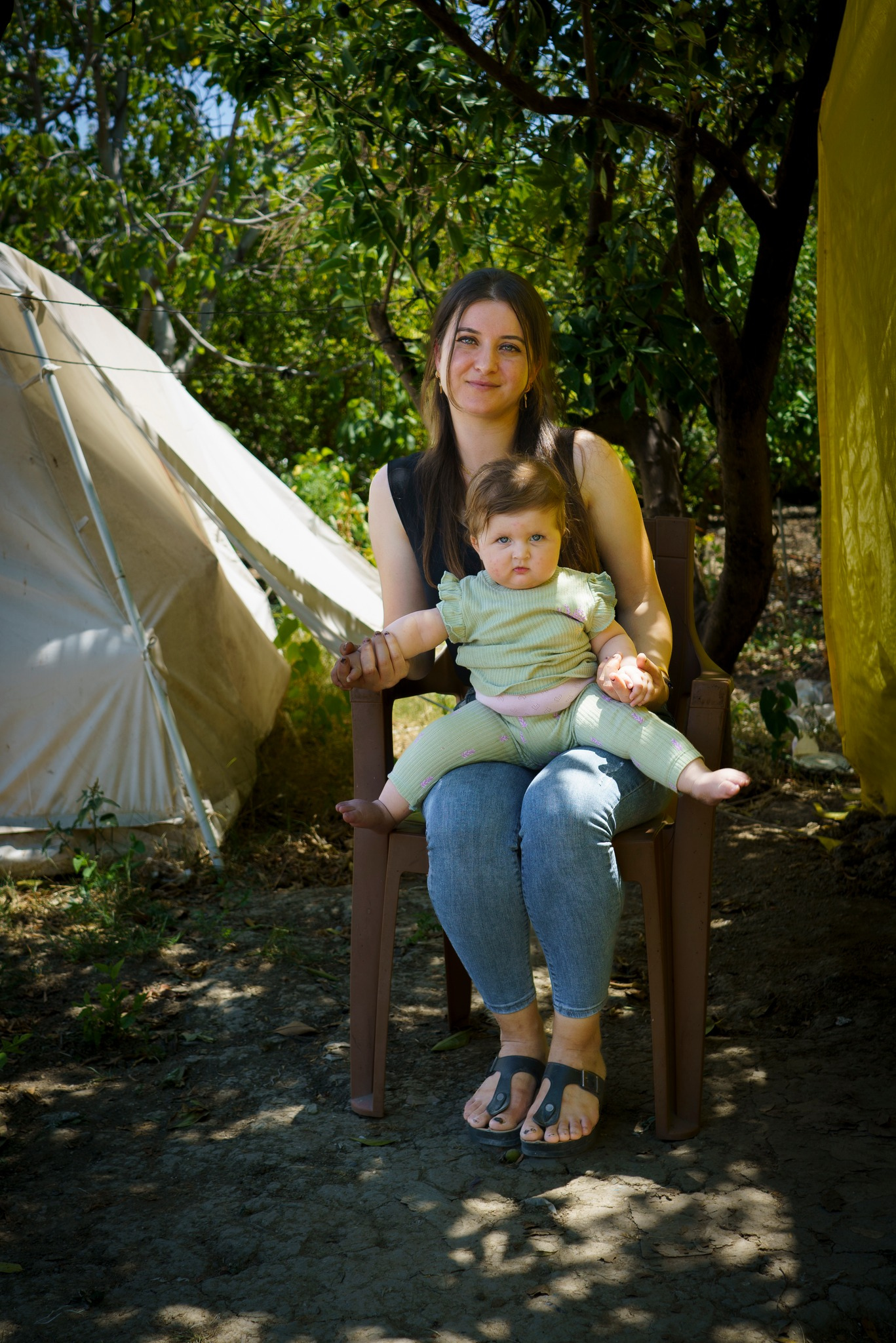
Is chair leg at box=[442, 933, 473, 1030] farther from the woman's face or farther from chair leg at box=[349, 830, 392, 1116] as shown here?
the woman's face

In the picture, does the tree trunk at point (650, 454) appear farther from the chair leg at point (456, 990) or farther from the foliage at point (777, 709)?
the chair leg at point (456, 990)

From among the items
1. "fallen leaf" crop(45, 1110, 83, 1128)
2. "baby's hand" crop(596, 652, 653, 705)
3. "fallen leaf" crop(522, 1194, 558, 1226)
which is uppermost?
"baby's hand" crop(596, 652, 653, 705)

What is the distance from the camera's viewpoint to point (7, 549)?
3689 mm

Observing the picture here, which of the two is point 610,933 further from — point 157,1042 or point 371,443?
point 371,443

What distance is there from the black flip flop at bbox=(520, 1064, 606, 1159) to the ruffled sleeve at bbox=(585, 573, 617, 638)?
A: 0.78m

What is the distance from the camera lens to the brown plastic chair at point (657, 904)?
1.95 m

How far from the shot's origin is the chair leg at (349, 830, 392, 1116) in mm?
2113

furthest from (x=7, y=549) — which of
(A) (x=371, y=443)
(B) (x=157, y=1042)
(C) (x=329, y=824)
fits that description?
(A) (x=371, y=443)

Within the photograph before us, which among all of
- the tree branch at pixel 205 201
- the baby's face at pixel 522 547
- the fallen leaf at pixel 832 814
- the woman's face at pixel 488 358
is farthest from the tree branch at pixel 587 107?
the tree branch at pixel 205 201

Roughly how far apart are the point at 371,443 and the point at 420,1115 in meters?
5.48

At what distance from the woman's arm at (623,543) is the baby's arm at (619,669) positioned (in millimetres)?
118

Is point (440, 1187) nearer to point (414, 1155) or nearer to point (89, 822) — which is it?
point (414, 1155)

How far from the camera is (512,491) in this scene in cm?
206

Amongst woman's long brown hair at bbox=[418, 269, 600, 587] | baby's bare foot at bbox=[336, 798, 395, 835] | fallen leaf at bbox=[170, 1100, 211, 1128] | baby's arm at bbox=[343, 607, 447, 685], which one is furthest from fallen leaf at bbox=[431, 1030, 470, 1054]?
woman's long brown hair at bbox=[418, 269, 600, 587]
